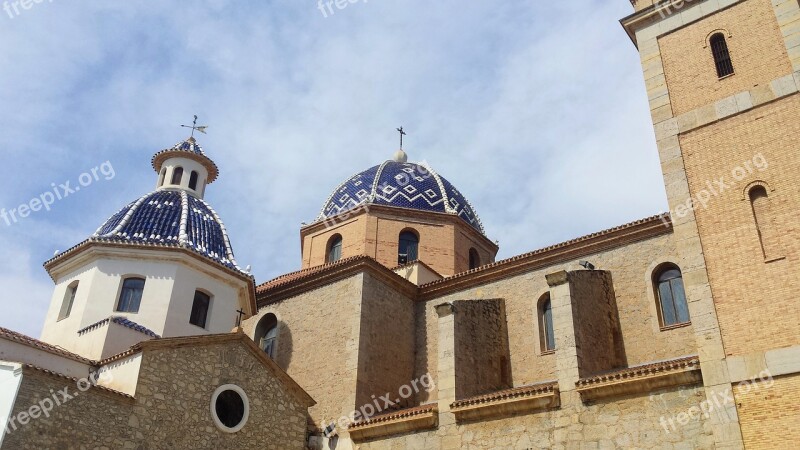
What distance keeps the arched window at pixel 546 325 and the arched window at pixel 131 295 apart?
862 centimetres

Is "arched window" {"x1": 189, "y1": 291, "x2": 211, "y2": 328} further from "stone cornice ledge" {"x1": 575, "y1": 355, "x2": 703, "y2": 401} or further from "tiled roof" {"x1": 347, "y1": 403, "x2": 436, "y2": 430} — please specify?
"stone cornice ledge" {"x1": 575, "y1": 355, "x2": 703, "y2": 401}

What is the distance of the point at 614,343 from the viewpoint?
45.4ft

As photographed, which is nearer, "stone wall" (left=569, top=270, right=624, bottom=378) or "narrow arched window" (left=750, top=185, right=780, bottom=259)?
"narrow arched window" (left=750, top=185, right=780, bottom=259)

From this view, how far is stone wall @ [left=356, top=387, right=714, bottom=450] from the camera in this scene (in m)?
10.2

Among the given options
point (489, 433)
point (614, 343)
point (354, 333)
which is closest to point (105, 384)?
point (354, 333)

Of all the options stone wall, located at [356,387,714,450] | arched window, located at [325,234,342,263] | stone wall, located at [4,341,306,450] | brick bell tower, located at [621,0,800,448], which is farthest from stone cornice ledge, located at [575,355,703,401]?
arched window, located at [325,234,342,263]

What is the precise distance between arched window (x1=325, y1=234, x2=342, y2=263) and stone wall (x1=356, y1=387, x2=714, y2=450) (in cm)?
907

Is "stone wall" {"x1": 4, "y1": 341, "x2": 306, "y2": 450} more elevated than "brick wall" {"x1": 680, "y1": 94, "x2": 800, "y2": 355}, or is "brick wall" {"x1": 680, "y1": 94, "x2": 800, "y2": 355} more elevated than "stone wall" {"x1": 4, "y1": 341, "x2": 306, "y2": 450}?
"brick wall" {"x1": 680, "y1": 94, "x2": 800, "y2": 355}

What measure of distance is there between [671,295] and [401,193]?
33.3 feet

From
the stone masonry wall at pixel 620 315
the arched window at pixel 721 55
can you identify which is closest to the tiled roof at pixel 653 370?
the stone masonry wall at pixel 620 315

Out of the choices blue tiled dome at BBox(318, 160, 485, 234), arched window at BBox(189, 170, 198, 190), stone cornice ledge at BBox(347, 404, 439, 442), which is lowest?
stone cornice ledge at BBox(347, 404, 439, 442)

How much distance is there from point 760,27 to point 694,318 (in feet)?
18.3

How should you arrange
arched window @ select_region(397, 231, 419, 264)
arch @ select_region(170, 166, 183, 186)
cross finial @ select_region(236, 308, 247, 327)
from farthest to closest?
arched window @ select_region(397, 231, 419, 264) < arch @ select_region(170, 166, 183, 186) < cross finial @ select_region(236, 308, 247, 327)

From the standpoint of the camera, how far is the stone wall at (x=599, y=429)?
10195mm
